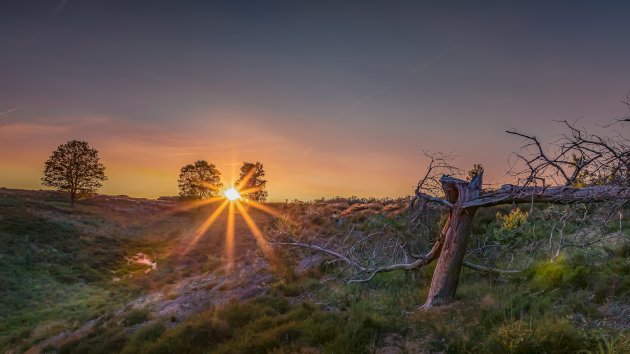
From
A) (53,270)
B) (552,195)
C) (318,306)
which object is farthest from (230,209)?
(552,195)

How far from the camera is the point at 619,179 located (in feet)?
22.1

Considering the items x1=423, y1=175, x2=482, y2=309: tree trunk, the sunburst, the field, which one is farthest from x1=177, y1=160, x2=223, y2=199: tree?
x1=423, y1=175, x2=482, y2=309: tree trunk

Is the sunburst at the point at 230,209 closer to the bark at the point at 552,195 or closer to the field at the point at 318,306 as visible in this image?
the field at the point at 318,306

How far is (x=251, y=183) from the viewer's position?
73812mm

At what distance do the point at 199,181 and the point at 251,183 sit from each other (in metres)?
9.12

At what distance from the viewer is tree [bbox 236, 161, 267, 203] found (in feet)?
242

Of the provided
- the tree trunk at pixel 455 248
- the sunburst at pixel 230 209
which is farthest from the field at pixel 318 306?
the sunburst at pixel 230 209

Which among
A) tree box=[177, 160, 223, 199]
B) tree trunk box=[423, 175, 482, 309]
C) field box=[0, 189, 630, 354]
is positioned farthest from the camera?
tree box=[177, 160, 223, 199]

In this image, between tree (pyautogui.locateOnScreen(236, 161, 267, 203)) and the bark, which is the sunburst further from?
the bark

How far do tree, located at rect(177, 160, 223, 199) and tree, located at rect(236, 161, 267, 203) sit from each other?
174 inches

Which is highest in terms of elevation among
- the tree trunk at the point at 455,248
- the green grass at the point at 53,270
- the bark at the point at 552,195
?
the bark at the point at 552,195

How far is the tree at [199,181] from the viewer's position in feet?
229

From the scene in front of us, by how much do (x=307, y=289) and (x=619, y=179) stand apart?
31.4ft

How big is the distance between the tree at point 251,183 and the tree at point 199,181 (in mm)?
4415
